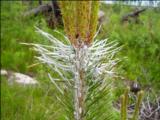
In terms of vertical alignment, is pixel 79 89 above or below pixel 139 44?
above

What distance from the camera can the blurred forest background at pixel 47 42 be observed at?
4.09 meters

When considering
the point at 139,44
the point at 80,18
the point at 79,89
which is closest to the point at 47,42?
the point at 79,89

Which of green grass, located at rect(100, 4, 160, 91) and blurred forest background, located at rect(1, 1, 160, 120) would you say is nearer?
blurred forest background, located at rect(1, 1, 160, 120)

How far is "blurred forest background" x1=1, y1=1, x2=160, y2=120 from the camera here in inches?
161

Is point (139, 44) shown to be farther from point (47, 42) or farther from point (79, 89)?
point (79, 89)

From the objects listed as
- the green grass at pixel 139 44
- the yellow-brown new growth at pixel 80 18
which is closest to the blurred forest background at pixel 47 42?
the green grass at pixel 139 44

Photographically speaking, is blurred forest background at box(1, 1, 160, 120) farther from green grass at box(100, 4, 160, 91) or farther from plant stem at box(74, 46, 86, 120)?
plant stem at box(74, 46, 86, 120)

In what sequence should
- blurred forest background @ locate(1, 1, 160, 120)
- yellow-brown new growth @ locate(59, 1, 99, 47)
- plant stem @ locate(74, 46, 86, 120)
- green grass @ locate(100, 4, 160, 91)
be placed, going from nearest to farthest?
Answer: yellow-brown new growth @ locate(59, 1, 99, 47) < plant stem @ locate(74, 46, 86, 120) < blurred forest background @ locate(1, 1, 160, 120) < green grass @ locate(100, 4, 160, 91)

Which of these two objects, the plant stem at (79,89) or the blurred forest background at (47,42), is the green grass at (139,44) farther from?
the plant stem at (79,89)

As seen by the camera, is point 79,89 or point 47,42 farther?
point 47,42

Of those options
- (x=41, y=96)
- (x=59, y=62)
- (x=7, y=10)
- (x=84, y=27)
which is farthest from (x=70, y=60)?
(x=7, y=10)

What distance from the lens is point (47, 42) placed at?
411 cm

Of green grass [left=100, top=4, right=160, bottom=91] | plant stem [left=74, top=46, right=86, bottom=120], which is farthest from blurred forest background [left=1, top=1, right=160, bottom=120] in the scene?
plant stem [left=74, top=46, right=86, bottom=120]

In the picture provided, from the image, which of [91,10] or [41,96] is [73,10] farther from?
[41,96]
